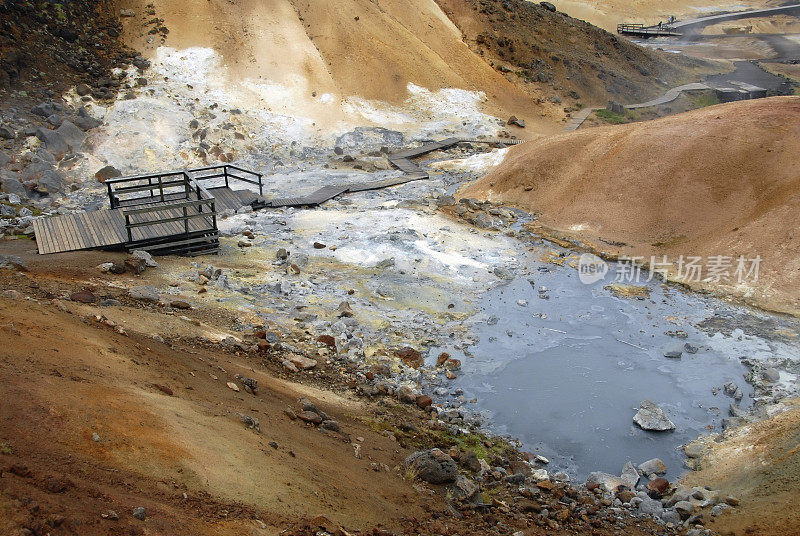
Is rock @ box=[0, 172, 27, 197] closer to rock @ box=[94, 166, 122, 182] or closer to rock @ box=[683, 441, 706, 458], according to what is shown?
rock @ box=[94, 166, 122, 182]

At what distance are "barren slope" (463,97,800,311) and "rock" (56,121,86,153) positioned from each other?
13038 mm

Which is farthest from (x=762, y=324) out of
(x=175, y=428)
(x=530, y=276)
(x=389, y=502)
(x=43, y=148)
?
(x=43, y=148)

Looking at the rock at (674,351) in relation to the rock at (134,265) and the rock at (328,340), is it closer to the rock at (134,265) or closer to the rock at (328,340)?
the rock at (328,340)

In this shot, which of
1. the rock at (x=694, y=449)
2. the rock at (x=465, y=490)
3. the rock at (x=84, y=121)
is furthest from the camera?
the rock at (x=84, y=121)

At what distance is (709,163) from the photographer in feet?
61.4

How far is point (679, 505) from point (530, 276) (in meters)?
8.12

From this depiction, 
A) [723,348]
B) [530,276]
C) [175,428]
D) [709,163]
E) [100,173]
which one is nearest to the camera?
[175,428]

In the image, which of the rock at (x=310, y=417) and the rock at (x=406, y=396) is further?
the rock at (x=406, y=396)

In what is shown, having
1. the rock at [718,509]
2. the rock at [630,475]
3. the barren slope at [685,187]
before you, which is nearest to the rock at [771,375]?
the barren slope at [685,187]

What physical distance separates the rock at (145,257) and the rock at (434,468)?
24.7ft

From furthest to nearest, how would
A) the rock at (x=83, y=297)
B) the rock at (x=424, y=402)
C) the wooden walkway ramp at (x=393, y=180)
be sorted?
1. the wooden walkway ramp at (x=393, y=180)
2. the rock at (x=424, y=402)
3. the rock at (x=83, y=297)

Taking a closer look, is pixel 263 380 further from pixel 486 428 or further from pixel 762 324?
pixel 762 324

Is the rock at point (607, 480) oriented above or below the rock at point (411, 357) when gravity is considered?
below

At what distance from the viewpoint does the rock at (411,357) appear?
12367mm
